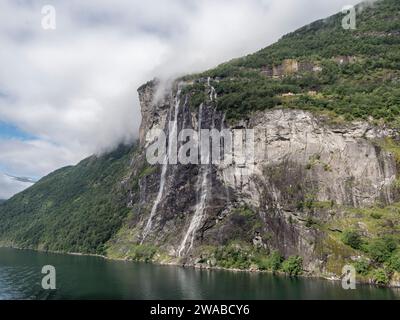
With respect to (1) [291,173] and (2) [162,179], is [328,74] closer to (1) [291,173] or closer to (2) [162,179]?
(1) [291,173]

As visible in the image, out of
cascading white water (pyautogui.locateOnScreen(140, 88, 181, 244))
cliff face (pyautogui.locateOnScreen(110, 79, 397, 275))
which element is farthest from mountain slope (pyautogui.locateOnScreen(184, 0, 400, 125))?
cascading white water (pyautogui.locateOnScreen(140, 88, 181, 244))

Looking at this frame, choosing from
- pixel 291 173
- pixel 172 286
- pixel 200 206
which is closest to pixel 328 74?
pixel 291 173

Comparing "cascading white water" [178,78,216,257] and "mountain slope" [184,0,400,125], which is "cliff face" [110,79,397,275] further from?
"mountain slope" [184,0,400,125]

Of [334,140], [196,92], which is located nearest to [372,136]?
A: [334,140]

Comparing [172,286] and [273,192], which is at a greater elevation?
[273,192]

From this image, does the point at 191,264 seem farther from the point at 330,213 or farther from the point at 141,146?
the point at 141,146

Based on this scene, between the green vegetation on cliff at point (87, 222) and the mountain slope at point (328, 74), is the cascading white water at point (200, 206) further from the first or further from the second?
the green vegetation on cliff at point (87, 222)

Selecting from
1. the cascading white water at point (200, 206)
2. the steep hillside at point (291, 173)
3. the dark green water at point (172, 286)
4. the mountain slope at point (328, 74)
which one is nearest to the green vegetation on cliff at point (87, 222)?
the steep hillside at point (291, 173)
